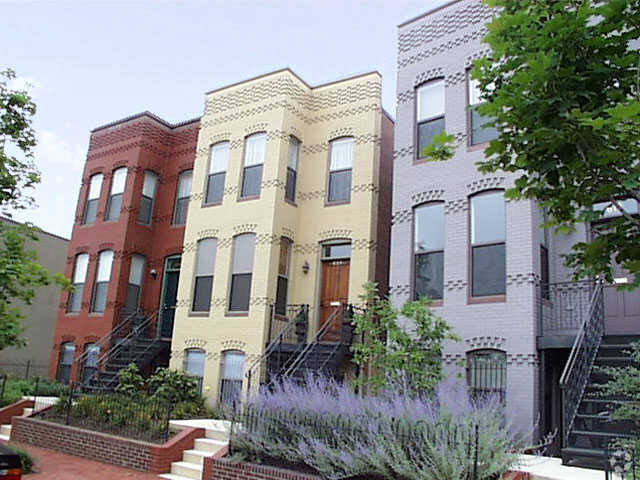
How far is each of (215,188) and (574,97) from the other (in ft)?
45.7

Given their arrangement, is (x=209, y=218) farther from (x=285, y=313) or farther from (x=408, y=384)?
(x=408, y=384)

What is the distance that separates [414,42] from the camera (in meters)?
14.6

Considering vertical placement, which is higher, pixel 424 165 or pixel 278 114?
pixel 278 114

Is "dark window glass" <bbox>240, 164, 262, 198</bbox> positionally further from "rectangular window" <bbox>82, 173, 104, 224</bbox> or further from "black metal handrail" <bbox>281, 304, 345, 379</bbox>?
"rectangular window" <bbox>82, 173, 104, 224</bbox>

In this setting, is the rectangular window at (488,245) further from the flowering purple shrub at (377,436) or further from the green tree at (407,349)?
the flowering purple shrub at (377,436)

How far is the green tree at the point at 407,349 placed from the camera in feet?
35.4

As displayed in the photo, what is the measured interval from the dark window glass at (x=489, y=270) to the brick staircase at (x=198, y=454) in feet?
18.6

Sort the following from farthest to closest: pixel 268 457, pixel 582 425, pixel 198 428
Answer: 1. pixel 198 428
2. pixel 582 425
3. pixel 268 457

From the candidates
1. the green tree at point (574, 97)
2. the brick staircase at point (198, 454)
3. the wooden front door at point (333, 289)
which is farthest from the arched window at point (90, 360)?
the green tree at point (574, 97)

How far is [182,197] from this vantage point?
20.5 metres

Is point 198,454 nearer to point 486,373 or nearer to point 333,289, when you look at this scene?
point 486,373

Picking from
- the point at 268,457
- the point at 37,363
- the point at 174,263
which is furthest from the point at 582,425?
the point at 37,363

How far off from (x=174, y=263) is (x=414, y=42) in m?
10.7

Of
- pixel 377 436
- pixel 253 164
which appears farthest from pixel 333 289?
pixel 377 436
